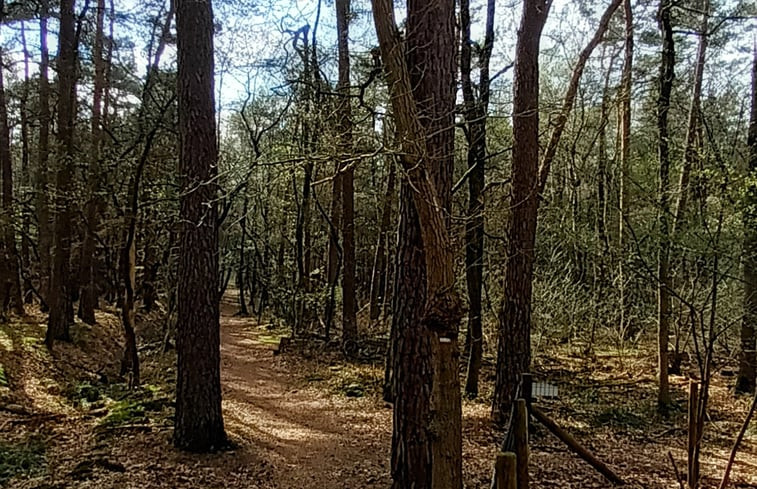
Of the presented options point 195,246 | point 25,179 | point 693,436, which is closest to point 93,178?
point 195,246

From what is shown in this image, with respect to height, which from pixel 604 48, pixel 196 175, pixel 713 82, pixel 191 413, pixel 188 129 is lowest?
pixel 191 413

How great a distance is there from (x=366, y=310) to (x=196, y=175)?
1026 cm

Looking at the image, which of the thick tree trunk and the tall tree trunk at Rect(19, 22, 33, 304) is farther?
the tall tree trunk at Rect(19, 22, 33, 304)

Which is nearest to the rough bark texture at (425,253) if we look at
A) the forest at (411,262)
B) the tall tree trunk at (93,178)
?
the forest at (411,262)

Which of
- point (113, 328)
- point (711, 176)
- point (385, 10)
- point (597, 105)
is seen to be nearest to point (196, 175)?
point (385, 10)

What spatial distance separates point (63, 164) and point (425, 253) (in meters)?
9.74

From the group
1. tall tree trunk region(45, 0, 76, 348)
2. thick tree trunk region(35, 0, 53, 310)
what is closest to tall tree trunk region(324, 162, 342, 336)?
tall tree trunk region(45, 0, 76, 348)

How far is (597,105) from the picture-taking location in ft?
47.7

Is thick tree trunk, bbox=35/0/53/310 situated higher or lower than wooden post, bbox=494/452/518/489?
higher

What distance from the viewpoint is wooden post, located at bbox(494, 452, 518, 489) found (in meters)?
2.67

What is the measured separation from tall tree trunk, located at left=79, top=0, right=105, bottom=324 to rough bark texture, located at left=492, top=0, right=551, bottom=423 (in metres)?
7.57

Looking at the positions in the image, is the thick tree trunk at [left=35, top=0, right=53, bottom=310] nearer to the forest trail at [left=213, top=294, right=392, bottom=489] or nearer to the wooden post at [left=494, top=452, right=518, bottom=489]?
the forest trail at [left=213, top=294, right=392, bottom=489]

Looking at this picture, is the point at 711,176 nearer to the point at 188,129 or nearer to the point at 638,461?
the point at 638,461

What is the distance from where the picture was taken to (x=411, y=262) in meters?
4.55
